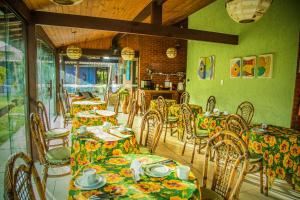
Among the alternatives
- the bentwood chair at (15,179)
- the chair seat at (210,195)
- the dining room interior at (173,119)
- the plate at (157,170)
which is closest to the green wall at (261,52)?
the dining room interior at (173,119)

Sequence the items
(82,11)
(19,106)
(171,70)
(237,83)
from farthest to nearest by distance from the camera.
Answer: (171,70) → (237,83) → (82,11) → (19,106)

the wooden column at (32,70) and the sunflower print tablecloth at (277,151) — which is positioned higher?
the wooden column at (32,70)

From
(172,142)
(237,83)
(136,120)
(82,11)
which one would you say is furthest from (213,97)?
(82,11)

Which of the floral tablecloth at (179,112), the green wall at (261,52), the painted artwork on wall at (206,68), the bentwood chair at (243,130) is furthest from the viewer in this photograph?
the painted artwork on wall at (206,68)

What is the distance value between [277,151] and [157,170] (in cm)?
185

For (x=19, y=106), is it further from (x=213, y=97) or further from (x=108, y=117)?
(x=213, y=97)

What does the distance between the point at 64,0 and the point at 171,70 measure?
6.96 m

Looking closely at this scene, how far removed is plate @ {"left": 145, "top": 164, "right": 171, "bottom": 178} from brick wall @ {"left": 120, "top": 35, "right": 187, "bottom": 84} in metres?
6.57

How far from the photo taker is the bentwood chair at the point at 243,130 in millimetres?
2481

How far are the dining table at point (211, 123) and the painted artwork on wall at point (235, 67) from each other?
1568 mm

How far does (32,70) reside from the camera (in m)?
3.25

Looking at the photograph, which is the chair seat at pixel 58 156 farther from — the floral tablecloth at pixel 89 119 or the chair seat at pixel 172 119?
the chair seat at pixel 172 119

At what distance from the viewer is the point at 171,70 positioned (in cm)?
826

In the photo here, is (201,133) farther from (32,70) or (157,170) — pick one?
(32,70)
